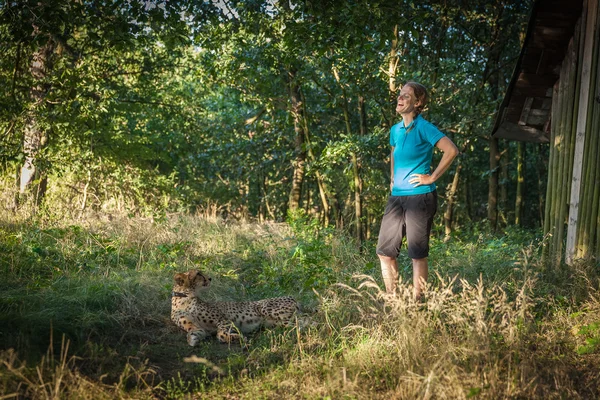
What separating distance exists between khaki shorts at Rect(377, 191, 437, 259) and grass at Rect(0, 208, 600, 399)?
1.62 ft

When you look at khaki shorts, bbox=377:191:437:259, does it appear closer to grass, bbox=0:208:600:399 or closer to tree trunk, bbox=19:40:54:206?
grass, bbox=0:208:600:399

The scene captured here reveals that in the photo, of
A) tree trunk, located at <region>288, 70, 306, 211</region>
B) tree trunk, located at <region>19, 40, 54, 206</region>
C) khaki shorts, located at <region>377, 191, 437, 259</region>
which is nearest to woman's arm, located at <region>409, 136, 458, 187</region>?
Answer: khaki shorts, located at <region>377, 191, 437, 259</region>

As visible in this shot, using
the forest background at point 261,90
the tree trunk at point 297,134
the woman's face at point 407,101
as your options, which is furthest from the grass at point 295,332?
the tree trunk at point 297,134

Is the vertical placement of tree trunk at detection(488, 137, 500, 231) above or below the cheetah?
above

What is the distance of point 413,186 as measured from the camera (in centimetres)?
582

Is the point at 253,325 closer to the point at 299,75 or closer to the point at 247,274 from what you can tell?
the point at 247,274

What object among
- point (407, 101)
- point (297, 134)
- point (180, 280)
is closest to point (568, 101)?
point (407, 101)

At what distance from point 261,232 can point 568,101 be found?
6.11m

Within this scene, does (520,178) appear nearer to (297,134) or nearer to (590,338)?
(297,134)

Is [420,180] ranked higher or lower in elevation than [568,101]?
lower

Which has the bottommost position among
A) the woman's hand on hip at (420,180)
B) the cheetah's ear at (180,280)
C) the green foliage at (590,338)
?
the green foliage at (590,338)

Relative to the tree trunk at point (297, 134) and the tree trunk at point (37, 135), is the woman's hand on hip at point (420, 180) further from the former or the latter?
the tree trunk at point (37, 135)

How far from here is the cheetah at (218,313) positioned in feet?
19.2

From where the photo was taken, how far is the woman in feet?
18.9
